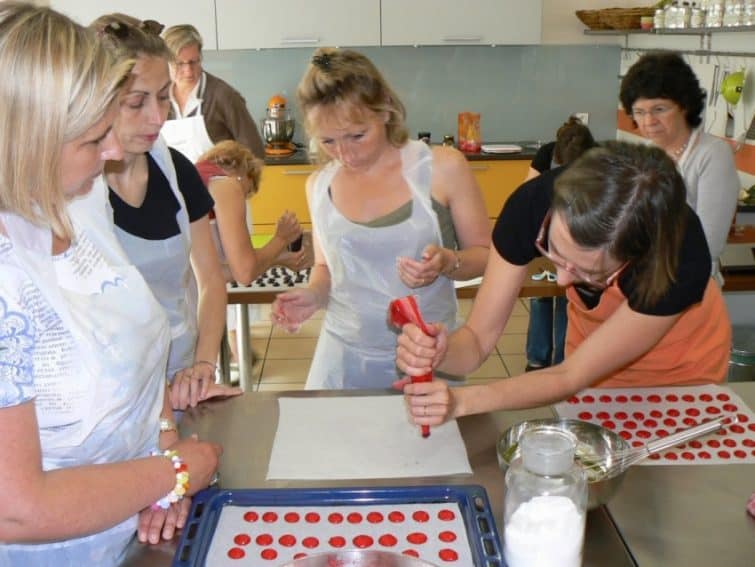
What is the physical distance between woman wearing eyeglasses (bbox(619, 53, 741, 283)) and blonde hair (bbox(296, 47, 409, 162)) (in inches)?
45.9

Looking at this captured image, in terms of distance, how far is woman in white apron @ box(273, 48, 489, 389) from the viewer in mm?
1853

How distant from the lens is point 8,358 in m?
0.89

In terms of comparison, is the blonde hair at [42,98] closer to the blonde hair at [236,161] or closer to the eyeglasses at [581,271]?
the eyeglasses at [581,271]

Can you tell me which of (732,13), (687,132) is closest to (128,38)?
(687,132)

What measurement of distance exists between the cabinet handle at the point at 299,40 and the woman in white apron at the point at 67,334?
139 inches

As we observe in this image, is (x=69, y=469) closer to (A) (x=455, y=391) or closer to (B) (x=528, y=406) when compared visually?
(A) (x=455, y=391)

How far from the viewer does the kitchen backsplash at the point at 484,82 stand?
499 centimetres

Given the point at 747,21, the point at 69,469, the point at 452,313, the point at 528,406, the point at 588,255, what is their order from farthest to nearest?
the point at 747,21
the point at 452,313
the point at 528,406
the point at 588,255
the point at 69,469

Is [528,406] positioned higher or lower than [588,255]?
lower

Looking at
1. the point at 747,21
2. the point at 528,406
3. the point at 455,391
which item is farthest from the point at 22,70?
the point at 747,21

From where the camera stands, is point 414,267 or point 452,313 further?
point 452,313

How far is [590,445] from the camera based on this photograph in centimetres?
134

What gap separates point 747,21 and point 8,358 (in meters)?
3.22

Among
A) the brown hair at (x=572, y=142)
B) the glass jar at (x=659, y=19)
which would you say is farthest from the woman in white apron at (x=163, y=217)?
the glass jar at (x=659, y=19)
